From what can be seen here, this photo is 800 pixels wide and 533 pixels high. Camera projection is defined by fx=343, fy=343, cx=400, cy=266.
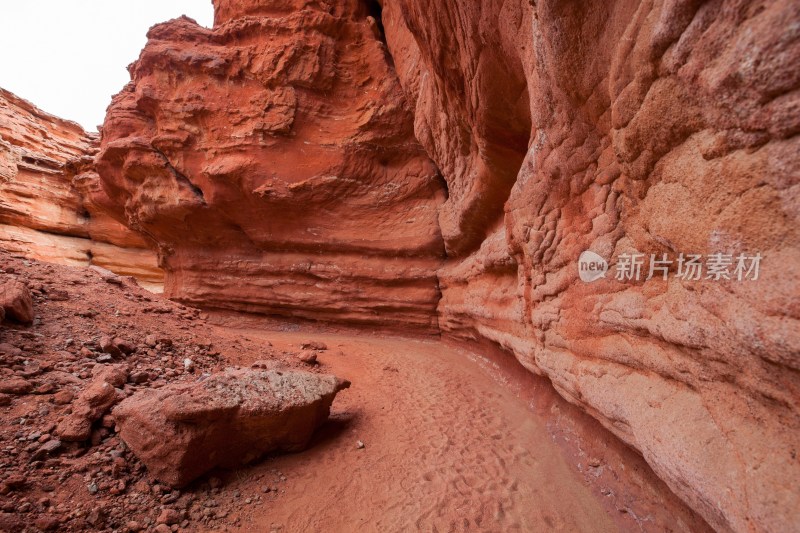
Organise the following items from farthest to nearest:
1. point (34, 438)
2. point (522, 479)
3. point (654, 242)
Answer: point (522, 479) < point (34, 438) < point (654, 242)

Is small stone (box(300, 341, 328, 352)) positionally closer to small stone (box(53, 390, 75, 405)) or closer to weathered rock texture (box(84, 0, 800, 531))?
weathered rock texture (box(84, 0, 800, 531))

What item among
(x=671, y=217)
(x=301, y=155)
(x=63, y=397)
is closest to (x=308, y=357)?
(x=63, y=397)

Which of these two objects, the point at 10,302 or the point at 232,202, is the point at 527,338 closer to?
the point at 10,302

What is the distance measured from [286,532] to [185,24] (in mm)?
11011

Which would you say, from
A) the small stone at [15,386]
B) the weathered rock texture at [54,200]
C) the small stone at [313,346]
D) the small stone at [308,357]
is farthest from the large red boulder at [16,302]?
the weathered rock texture at [54,200]

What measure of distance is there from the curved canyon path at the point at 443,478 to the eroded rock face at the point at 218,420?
19 cm

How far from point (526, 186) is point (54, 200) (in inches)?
812

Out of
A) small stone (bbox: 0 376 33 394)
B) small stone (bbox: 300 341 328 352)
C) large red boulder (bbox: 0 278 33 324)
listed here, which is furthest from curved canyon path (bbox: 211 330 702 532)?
large red boulder (bbox: 0 278 33 324)

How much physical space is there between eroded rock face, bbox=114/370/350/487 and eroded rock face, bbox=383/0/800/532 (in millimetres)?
2324

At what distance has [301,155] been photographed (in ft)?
26.8

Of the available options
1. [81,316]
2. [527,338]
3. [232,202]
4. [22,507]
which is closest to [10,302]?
[81,316]

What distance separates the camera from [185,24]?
8539mm

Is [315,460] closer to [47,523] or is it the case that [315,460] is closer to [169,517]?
[169,517]

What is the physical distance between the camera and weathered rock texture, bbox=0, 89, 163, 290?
46.2 feet
